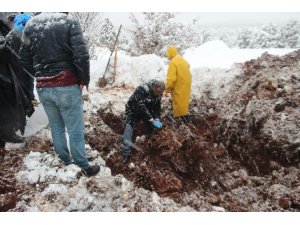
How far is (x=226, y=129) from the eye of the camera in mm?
5824

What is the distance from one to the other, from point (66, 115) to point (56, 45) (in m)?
0.80

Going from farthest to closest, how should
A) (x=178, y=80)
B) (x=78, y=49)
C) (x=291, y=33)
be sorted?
1. (x=291, y=33)
2. (x=178, y=80)
3. (x=78, y=49)

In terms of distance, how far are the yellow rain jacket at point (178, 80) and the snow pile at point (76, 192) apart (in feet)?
7.05

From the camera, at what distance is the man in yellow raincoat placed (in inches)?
220

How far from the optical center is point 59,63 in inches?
136

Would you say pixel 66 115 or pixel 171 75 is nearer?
pixel 66 115

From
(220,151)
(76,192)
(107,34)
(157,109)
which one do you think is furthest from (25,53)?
(107,34)

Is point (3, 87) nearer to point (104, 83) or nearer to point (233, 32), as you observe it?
point (104, 83)

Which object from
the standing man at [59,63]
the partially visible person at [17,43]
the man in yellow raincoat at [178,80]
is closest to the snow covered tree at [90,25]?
the man in yellow raincoat at [178,80]

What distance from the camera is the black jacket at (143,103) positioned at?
4.71 meters

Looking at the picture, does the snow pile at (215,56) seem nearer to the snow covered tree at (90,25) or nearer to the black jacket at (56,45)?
the snow covered tree at (90,25)

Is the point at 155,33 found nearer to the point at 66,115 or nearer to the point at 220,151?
the point at 220,151

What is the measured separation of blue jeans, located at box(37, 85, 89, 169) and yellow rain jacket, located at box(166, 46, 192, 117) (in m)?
2.31

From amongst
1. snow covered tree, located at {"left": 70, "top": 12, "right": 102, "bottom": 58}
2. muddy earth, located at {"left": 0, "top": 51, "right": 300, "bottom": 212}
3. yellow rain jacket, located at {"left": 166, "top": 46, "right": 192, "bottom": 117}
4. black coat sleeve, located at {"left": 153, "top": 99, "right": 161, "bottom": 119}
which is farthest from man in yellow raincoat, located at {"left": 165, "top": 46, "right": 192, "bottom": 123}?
snow covered tree, located at {"left": 70, "top": 12, "right": 102, "bottom": 58}
